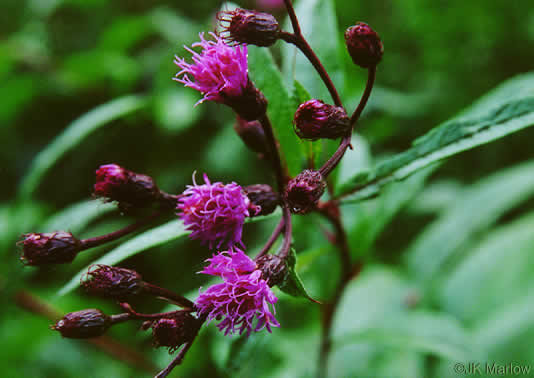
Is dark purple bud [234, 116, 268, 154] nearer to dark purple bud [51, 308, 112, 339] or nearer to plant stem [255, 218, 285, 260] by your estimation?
plant stem [255, 218, 285, 260]

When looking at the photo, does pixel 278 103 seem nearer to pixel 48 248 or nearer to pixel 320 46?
pixel 320 46

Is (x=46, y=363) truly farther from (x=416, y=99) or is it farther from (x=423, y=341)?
(x=416, y=99)

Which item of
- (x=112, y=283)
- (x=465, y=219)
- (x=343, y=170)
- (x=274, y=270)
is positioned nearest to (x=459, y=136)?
(x=274, y=270)

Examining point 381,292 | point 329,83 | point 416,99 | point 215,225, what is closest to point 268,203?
point 215,225

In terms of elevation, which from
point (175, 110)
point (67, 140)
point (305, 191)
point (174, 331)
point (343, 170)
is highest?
point (175, 110)

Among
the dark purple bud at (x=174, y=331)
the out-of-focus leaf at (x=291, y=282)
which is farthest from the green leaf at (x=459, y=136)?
the dark purple bud at (x=174, y=331)

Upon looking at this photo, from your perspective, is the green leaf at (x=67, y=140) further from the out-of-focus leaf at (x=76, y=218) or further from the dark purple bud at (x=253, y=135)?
the dark purple bud at (x=253, y=135)
